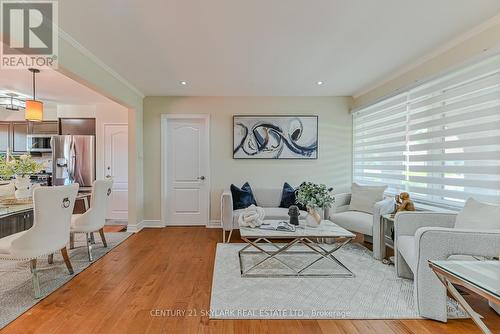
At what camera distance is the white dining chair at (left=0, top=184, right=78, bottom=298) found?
2.38m

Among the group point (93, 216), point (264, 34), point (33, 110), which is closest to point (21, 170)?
point (93, 216)

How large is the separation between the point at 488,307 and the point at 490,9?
2.48 metres

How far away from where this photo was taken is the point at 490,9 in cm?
227

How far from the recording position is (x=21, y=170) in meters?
3.03

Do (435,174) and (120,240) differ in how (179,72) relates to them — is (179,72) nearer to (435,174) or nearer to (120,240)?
(120,240)

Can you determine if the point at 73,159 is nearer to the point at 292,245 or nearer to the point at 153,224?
the point at 153,224

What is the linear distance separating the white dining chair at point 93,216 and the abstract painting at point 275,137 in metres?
2.32

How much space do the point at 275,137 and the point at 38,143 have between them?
5167 millimetres

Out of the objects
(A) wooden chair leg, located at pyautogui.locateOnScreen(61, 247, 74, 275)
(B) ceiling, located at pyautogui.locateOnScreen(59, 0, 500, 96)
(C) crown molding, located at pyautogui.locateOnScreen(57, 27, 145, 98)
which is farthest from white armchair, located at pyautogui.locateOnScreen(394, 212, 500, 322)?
(C) crown molding, located at pyautogui.locateOnScreen(57, 27, 145, 98)

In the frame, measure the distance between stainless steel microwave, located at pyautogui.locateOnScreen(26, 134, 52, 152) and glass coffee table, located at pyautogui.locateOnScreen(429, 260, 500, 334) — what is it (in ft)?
23.1

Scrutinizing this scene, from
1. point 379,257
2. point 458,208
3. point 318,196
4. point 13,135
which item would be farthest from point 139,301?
point 13,135

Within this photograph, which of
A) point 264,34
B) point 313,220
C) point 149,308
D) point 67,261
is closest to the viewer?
point 149,308

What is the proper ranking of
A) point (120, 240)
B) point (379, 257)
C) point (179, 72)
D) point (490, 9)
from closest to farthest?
point (490, 9) → point (379, 257) → point (179, 72) → point (120, 240)

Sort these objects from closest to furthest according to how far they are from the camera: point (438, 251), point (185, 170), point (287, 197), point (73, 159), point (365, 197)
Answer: point (438, 251)
point (365, 197)
point (287, 197)
point (185, 170)
point (73, 159)
